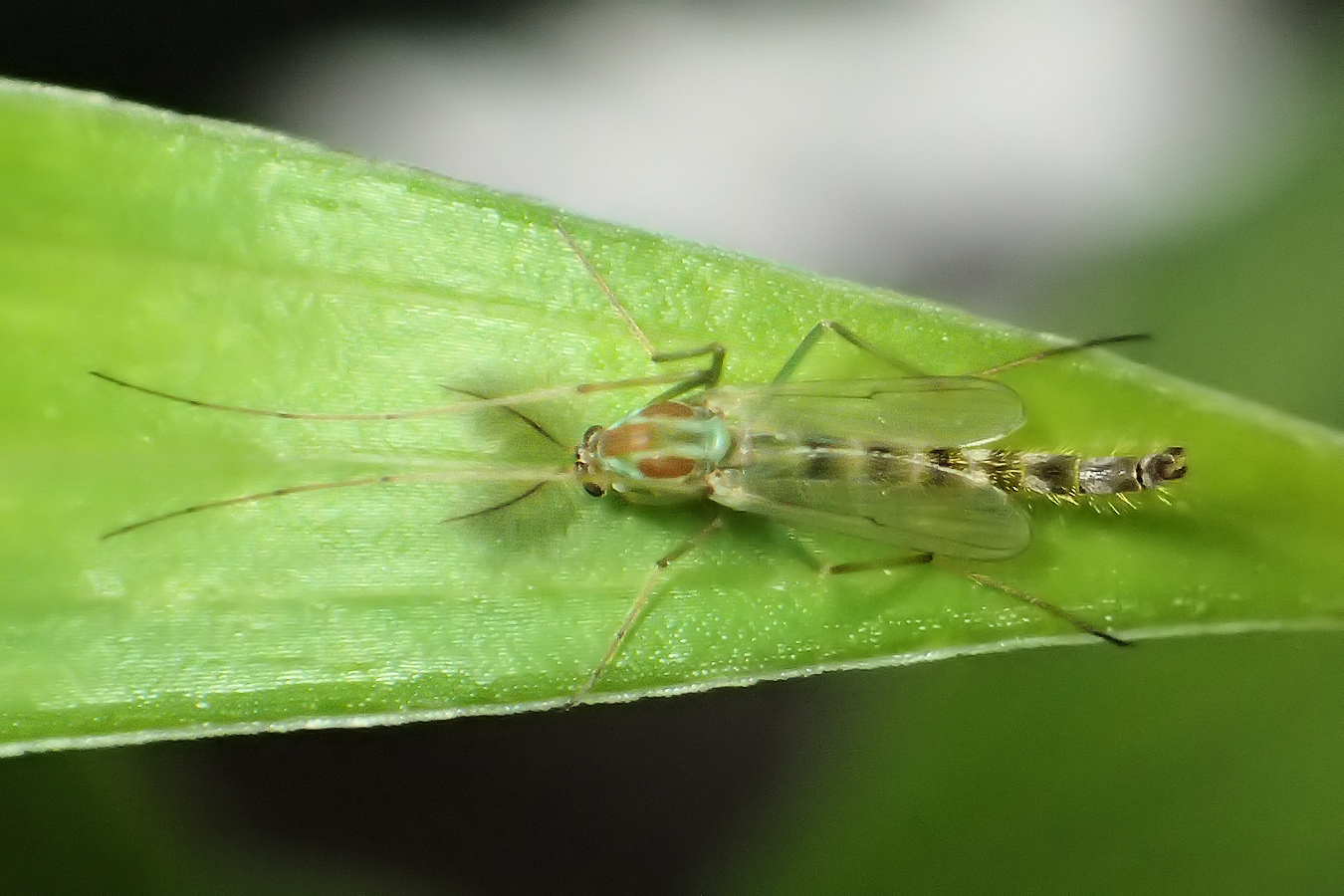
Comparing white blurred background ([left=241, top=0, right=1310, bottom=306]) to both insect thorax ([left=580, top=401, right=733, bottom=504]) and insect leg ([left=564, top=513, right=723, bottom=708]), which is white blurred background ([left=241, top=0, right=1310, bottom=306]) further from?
insect leg ([left=564, top=513, right=723, bottom=708])

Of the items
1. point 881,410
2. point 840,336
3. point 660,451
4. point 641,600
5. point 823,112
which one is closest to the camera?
point 641,600

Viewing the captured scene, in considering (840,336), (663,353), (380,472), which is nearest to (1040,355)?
(840,336)

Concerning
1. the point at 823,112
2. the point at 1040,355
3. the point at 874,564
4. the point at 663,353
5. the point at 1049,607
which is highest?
the point at 823,112

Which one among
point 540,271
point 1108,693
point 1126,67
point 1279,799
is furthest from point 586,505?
point 1126,67

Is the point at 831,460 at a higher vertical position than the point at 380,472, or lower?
higher

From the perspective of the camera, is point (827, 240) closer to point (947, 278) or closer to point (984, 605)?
point (947, 278)

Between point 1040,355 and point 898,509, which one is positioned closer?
point 1040,355

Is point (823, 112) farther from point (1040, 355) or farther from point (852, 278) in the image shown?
point (1040, 355)

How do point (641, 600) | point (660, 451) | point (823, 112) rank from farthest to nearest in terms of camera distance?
point (823, 112) < point (660, 451) < point (641, 600)
